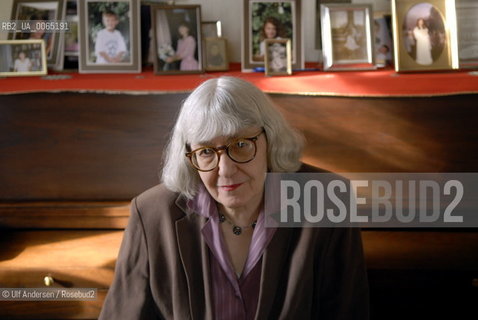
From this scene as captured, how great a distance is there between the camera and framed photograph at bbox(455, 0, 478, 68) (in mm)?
2049

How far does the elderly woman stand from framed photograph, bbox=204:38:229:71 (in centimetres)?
83

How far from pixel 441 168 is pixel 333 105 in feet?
1.47

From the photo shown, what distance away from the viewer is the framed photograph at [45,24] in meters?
2.31

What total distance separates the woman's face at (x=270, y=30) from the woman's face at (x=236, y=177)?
0.93 meters

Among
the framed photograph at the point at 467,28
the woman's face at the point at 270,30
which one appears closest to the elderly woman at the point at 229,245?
the woman's face at the point at 270,30

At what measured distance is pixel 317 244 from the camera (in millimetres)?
1442

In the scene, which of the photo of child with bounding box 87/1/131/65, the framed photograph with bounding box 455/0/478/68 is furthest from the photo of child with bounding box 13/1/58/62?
the framed photograph with bounding box 455/0/478/68

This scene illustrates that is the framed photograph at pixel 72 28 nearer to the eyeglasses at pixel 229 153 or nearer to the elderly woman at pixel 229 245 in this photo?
the elderly woman at pixel 229 245

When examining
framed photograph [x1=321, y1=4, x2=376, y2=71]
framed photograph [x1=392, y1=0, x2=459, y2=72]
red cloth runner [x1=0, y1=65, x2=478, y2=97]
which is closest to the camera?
red cloth runner [x1=0, y1=65, x2=478, y2=97]

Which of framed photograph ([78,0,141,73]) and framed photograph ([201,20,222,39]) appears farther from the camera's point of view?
framed photograph ([201,20,222,39])

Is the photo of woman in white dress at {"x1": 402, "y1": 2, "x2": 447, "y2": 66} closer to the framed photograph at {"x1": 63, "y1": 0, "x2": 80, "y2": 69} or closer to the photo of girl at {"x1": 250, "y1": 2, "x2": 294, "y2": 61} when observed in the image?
the photo of girl at {"x1": 250, "y1": 2, "x2": 294, "y2": 61}

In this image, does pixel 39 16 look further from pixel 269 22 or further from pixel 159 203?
pixel 159 203

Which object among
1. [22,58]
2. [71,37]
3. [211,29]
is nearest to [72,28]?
[71,37]

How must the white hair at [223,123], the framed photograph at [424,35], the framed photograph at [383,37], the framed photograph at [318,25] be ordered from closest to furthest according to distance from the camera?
1. the white hair at [223,123]
2. the framed photograph at [424,35]
3. the framed photograph at [383,37]
4. the framed photograph at [318,25]
